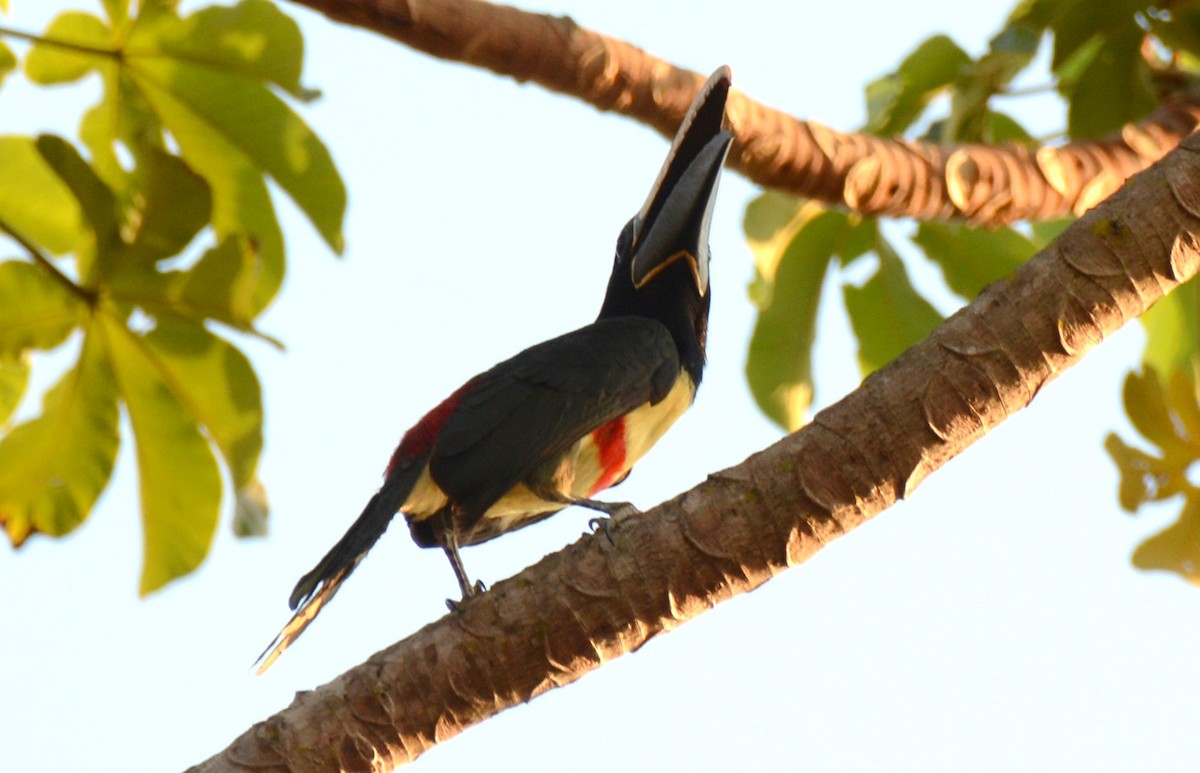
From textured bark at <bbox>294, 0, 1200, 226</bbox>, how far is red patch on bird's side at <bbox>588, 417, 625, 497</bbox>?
877 millimetres

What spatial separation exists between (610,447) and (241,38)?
4.92 ft

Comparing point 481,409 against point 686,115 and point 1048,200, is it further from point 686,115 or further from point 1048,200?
point 1048,200

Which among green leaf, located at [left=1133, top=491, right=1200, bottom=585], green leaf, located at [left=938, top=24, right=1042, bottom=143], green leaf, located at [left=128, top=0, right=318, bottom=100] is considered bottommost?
green leaf, located at [left=1133, top=491, right=1200, bottom=585]

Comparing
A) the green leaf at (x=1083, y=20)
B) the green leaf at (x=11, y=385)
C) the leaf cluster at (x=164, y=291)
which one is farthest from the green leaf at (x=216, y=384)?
the green leaf at (x=1083, y=20)

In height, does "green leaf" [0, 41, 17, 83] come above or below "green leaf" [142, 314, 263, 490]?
above

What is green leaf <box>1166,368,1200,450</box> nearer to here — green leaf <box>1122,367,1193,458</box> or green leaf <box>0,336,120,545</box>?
green leaf <box>1122,367,1193,458</box>

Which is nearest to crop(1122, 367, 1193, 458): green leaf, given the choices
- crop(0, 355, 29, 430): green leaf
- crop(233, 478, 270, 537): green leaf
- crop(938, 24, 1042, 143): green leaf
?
crop(938, 24, 1042, 143): green leaf

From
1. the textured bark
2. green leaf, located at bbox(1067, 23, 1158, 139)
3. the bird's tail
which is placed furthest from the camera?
green leaf, located at bbox(1067, 23, 1158, 139)

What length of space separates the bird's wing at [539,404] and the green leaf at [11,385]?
1.34 m

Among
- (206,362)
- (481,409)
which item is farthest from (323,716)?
(206,362)

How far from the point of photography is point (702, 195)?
Result: 3.55 m

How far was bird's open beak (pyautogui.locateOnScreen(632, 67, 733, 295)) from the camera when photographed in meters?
3.46

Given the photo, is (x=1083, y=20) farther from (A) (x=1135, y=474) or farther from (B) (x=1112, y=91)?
(A) (x=1135, y=474)

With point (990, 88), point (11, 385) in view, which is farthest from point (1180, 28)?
point (11, 385)
